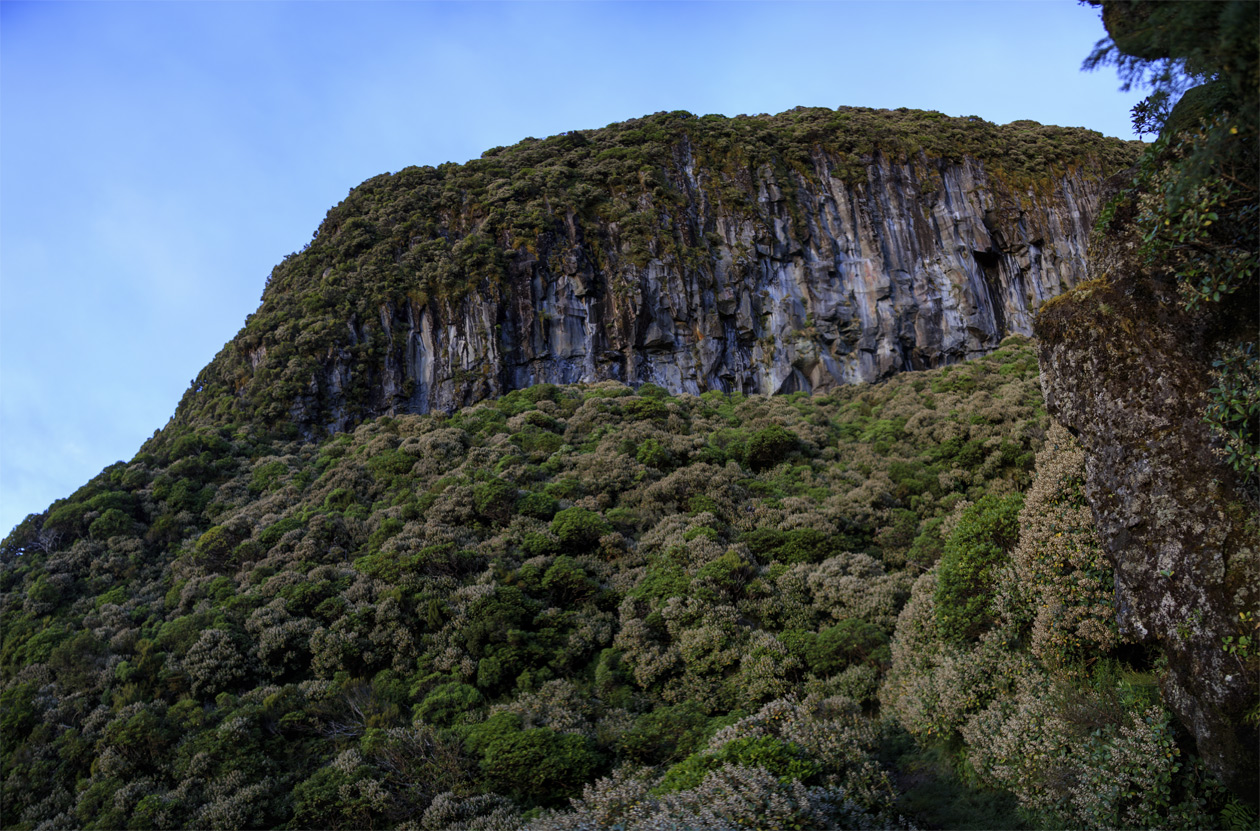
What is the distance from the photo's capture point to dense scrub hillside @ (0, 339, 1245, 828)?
10.9 meters

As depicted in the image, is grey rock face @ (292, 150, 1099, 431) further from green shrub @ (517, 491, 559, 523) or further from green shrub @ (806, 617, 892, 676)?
green shrub @ (806, 617, 892, 676)

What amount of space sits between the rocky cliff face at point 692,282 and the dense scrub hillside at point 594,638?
11.6 metres

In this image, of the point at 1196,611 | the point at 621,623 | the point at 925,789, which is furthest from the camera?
the point at 621,623

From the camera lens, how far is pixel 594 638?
1908 cm

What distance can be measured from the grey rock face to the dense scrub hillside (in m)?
11.6

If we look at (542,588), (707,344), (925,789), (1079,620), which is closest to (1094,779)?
(1079,620)

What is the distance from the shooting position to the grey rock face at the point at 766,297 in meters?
46.0

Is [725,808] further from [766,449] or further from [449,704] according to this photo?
[766,449]

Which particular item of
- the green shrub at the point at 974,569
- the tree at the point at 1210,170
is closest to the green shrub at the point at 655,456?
the green shrub at the point at 974,569

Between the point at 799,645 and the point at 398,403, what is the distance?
108 ft

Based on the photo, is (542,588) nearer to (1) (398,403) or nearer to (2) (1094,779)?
(2) (1094,779)

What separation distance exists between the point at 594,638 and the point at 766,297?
35.2 meters

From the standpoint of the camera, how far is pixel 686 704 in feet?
51.3

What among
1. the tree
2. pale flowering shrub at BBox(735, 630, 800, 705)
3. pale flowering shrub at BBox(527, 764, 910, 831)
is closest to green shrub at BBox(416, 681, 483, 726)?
pale flowering shrub at BBox(527, 764, 910, 831)
